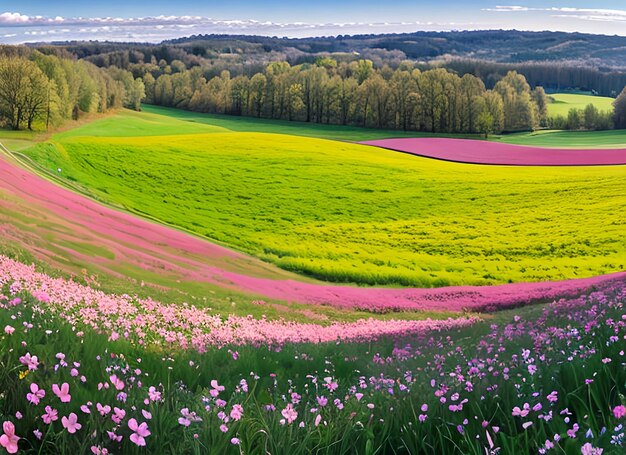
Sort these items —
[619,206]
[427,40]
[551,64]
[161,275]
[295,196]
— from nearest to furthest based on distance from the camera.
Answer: [161,275]
[619,206]
[295,196]
[551,64]
[427,40]

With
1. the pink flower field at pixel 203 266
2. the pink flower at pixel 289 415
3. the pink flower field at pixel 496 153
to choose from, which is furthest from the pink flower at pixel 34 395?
the pink flower field at pixel 496 153

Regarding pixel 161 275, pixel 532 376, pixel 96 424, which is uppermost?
pixel 96 424

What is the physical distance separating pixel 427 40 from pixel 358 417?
487ft

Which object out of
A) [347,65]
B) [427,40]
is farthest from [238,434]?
[427,40]

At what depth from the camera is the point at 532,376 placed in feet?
13.5

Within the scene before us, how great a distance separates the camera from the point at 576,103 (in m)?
64.4

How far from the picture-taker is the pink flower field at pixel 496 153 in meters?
42.9

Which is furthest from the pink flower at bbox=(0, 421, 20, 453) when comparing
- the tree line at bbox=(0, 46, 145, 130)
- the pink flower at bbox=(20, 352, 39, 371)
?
the tree line at bbox=(0, 46, 145, 130)

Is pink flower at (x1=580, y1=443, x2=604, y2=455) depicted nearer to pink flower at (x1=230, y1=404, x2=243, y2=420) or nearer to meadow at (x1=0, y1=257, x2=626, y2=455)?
meadow at (x1=0, y1=257, x2=626, y2=455)

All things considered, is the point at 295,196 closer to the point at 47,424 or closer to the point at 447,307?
the point at 447,307

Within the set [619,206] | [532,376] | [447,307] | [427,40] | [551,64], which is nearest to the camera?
[532,376]

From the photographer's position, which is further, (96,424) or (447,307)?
(447,307)

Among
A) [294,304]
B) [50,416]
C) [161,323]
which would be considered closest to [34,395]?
[50,416]

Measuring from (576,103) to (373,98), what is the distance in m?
23.2
